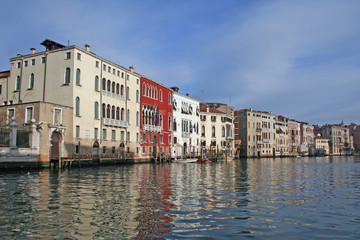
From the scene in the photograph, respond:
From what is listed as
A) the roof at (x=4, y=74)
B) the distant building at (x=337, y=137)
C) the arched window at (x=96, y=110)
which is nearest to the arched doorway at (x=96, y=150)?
the arched window at (x=96, y=110)

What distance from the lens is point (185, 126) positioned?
184 feet

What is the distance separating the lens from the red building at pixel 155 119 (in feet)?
146

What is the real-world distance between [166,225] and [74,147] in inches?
1015

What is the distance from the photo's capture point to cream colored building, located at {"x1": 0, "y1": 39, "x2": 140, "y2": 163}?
105 feet

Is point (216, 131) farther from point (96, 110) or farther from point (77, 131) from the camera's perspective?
point (77, 131)

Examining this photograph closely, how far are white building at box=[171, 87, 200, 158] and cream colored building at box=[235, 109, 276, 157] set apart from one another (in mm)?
24200

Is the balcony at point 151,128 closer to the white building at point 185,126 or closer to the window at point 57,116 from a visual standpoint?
the white building at point 185,126

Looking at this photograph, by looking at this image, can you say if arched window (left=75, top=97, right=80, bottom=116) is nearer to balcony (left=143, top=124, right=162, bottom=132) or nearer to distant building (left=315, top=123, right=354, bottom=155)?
balcony (left=143, top=124, right=162, bottom=132)

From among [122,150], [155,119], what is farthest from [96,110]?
[155,119]

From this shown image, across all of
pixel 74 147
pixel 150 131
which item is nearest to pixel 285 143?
pixel 150 131

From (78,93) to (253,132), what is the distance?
2238 inches

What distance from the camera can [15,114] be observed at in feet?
94.5

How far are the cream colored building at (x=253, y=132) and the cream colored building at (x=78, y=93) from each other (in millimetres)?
46892

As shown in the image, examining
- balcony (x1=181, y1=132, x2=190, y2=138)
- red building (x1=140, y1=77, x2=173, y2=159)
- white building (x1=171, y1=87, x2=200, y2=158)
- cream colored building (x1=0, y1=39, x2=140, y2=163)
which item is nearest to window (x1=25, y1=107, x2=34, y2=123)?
cream colored building (x1=0, y1=39, x2=140, y2=163)
